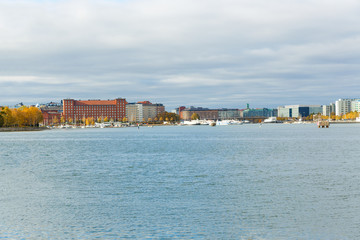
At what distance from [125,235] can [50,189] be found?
10.2 metres

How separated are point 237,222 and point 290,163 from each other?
20.6 metres

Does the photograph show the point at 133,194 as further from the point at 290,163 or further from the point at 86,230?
the point at 290,163

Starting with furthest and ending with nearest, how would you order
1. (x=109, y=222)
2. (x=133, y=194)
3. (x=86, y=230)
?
(x=133, y=194), (x=109, y=222), (x=86, y=230)

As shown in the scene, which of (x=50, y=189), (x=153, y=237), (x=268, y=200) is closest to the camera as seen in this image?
(x=153, y=237)

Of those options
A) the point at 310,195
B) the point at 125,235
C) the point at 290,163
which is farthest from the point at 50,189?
the point at 290,163

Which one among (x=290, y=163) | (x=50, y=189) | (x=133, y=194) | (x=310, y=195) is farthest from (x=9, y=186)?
(x=290, y=163)

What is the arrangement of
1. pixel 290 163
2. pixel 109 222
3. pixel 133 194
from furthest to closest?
1. pixel 290 163
2. pixel 133 194
3. pixel 109 222

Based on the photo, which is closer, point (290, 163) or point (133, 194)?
point (133, 194)

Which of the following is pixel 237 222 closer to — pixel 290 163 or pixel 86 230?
pixel 86 230

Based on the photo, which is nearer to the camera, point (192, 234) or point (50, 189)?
point (192, 234)

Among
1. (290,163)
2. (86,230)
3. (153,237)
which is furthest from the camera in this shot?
(290,163)

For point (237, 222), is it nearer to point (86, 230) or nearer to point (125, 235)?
point (125, 235)

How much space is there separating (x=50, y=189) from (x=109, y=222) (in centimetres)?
837

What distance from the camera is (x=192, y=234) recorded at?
43.9 feet
